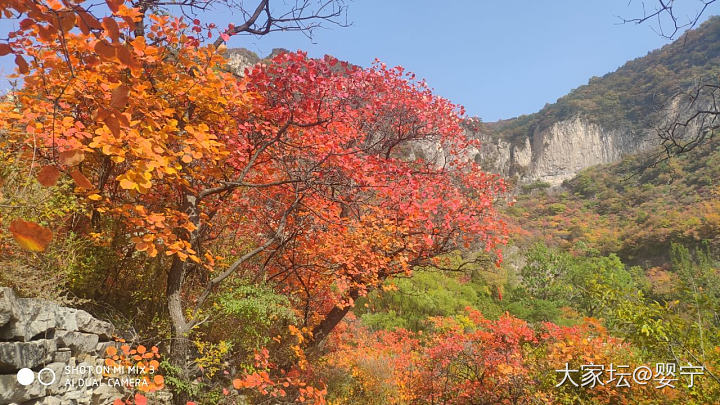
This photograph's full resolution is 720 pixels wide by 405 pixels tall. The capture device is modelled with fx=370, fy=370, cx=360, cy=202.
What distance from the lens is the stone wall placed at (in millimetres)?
2303

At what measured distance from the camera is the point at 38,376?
2.46 m

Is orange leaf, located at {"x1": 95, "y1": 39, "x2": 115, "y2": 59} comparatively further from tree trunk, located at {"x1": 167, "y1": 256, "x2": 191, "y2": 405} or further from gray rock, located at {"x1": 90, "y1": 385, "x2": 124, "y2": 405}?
gray rock, located at {"x1": 90, "y1": 385, "x2": 124, "y2": 405}

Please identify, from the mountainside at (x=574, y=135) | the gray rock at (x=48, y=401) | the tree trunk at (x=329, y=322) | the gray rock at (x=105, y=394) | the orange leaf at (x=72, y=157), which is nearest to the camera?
the orange leaf at (x=72, y=157)

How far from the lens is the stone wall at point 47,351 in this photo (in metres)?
2.30

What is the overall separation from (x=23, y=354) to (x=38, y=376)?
220 mm

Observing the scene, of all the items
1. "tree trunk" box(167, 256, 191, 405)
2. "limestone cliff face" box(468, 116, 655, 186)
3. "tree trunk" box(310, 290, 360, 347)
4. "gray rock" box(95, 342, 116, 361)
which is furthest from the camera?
"limestone cliff face" box(468, 116, 655, 186)

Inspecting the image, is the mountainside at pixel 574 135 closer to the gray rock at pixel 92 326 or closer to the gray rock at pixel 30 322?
the gray rock at pixel 92 326

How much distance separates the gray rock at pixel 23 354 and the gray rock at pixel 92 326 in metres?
0.35

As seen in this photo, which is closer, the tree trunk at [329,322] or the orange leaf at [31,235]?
the orange leaf at [31,235]

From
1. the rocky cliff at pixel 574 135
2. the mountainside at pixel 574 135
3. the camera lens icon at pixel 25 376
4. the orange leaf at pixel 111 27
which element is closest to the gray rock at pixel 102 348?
the camera lens icon at pixel 25 376

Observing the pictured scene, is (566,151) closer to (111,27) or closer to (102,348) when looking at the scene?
(102,348)

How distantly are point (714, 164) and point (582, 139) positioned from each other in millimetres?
27678

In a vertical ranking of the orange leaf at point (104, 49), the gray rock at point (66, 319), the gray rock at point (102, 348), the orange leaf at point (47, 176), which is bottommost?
the gray rock at point (102, 348)

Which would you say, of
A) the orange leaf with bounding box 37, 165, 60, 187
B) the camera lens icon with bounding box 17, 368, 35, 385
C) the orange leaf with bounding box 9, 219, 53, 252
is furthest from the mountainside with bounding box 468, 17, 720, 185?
the orange leaf with bounding box 9, 219, 53, 252
